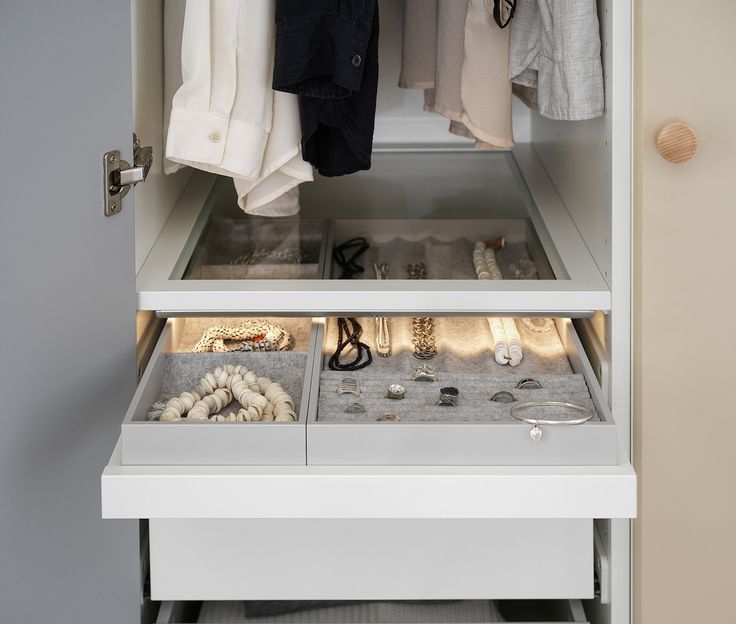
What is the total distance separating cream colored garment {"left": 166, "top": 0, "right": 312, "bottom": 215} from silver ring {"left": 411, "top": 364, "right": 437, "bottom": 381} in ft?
1.16

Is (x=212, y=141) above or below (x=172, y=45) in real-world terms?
below

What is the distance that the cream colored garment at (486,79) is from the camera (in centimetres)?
132

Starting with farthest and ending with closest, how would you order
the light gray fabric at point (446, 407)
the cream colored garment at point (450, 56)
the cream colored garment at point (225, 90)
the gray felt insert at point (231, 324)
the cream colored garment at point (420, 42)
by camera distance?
the cream colored garment at point (420, 42), the cream colored garment at point (450, 56), the gray felt insert at point (231, 324), the cream colored garment at point (225, 90), the light gray fabric at point (446, 407)

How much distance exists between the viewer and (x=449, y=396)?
107 centimetres

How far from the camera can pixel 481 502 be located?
95 centimetres

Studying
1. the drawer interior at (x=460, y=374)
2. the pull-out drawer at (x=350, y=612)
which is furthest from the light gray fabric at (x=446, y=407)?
the pull-out drawer at (x=350, y=612)

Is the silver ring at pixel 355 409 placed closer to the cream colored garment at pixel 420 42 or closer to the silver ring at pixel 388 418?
the silver ring at pixel 388 418

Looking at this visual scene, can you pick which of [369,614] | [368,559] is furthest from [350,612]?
[368,559]
